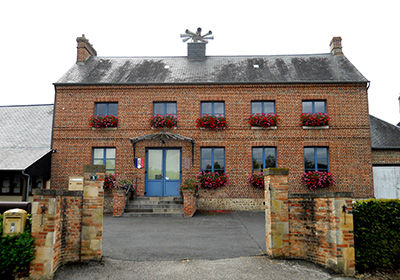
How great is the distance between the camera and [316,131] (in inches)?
563

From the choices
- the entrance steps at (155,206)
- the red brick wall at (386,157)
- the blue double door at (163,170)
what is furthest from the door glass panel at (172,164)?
the red brick wall at (386,157)

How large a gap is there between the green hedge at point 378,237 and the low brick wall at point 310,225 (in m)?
0.33

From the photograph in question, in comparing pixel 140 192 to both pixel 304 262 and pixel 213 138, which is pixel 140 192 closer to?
pixel 213 138

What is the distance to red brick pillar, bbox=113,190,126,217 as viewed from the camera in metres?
12.3

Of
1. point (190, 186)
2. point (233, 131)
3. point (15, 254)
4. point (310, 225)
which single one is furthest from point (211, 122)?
point (15, 254)

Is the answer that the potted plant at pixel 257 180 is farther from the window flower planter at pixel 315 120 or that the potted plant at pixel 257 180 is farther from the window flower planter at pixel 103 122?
the window flower planter at pixel 103 122

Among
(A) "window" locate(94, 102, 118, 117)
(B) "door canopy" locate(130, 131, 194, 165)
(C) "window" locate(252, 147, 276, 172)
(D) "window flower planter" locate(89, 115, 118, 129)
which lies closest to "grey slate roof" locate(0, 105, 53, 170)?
(D) "window flower planter" locate(89, 115, 118, 129)

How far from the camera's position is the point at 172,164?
47.8ft

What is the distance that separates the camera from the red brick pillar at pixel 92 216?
5.87 meters

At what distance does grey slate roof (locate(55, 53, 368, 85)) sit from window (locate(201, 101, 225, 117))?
1061mm

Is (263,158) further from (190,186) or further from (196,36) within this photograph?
(196,36)

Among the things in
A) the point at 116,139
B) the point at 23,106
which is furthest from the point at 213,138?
the point at 23,106

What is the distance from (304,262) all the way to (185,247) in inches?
106

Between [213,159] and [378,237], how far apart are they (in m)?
9.15
